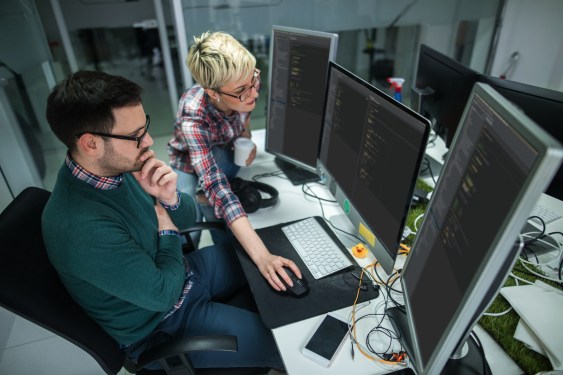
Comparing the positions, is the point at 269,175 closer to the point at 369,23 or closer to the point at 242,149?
the point at 242,149

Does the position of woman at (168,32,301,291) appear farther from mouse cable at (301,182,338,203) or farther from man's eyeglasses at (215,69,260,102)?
mouse cable at (301,182,338,203)

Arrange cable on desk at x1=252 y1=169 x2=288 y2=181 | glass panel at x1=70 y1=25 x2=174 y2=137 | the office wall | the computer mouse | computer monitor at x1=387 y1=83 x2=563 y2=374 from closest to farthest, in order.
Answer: computer monitor at x1=387 y1=83 x2=563 y2=374 → the computer mouse → cable on desk at x1=252 y1=169 x2=288 y2=181 → the office wall → glass panel at x1=70 y1=25 x2=174 y2=137

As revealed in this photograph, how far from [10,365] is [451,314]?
1991mm

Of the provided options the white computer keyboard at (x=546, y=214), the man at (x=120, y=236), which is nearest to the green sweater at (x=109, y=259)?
the man at (x=120, y=236)

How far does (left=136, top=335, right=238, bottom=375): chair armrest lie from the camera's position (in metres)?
1.00

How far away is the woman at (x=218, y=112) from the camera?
4.36 feet

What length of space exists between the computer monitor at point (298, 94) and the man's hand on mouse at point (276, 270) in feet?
1.67

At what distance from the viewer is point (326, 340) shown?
948 millimetres

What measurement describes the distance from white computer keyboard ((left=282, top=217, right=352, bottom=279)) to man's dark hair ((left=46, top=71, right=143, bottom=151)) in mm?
691

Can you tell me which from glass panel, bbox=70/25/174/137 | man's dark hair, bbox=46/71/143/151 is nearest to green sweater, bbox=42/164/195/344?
man's dark hair, bbox=46/71/143/151

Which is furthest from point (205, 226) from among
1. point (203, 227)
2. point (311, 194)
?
point (311, 194)

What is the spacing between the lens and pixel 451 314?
0.66 m

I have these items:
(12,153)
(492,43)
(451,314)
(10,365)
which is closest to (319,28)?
(492,43)

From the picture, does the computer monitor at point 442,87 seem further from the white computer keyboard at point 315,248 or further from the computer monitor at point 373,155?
the white computer keyboard at point 315,248
